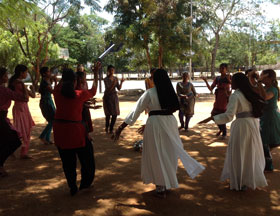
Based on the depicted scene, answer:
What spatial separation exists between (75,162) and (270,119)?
3.33 metres

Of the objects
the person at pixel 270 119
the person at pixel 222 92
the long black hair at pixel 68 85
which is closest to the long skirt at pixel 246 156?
the person at pixel 270 119

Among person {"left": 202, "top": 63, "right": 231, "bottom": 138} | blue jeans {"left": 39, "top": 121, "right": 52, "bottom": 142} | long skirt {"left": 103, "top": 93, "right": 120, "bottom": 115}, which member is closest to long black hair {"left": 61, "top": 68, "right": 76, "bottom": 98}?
blue jeans {"left": 39, "top": 121, "right": 52, "bottom": 142}

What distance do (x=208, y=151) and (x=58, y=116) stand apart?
3839 mm

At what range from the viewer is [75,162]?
395cm

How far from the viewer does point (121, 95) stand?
65.7 feet

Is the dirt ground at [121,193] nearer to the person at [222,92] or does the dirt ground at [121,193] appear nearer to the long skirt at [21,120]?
the long skirt at [21,120]

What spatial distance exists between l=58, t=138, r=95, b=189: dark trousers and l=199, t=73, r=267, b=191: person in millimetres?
1835

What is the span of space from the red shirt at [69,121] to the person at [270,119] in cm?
300

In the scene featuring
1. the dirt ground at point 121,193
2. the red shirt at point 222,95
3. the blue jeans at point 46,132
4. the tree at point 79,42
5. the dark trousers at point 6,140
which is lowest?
the dirt ground at point 121,193

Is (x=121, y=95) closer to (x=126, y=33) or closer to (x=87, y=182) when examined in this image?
(x=126, y=33)

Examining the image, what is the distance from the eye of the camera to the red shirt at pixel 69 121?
366cm

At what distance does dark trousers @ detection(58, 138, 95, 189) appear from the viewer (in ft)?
12.7

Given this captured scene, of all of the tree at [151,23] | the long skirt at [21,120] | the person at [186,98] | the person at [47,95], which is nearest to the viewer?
the long skirt at [21,120]

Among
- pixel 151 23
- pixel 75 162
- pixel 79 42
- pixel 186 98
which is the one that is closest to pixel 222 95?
pixel 186 98
